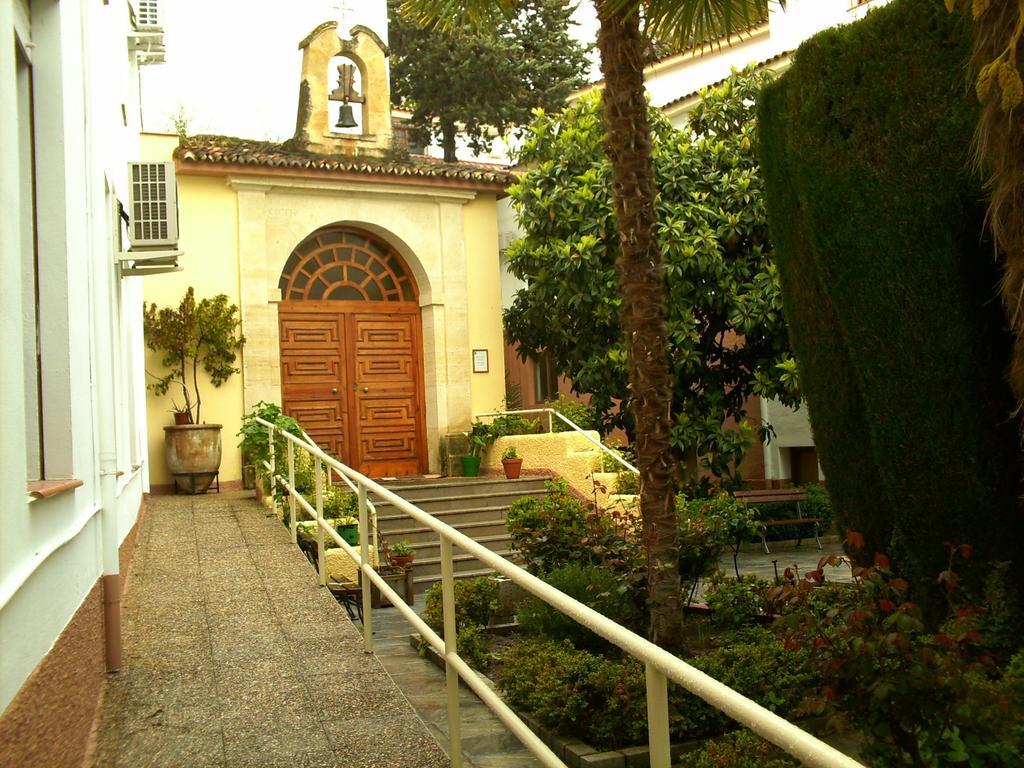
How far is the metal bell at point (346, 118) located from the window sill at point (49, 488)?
12.9 metres

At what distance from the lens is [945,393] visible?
20.1ft

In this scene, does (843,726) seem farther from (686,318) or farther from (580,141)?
(580,141)

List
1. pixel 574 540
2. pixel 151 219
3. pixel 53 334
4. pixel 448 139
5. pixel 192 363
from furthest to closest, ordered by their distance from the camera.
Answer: pixel 448 139 → pixel 192 363 → pixel 151 219 → pixel 574 540 → pixel 53 334

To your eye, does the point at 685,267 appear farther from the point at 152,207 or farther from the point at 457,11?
the point at 457,11

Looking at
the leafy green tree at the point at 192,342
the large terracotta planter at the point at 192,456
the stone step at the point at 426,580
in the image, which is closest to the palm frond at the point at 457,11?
the stone step at the point at 426,580

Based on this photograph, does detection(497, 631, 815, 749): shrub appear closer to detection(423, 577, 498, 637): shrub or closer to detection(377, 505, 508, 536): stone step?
detection(423, 577, 498, 637): shrub

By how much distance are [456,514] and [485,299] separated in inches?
184

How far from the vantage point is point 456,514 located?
1364 centimetres

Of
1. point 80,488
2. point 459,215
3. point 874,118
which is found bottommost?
point 80,488

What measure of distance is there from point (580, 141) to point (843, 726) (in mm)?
12027

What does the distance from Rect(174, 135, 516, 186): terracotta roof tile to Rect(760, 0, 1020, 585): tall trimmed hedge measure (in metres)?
9.77

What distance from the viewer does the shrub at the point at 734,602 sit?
7418 millimetres

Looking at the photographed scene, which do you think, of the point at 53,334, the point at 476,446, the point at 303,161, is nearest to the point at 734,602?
the point at 53,334

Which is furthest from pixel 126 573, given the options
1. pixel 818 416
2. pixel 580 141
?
pixel 580 141
